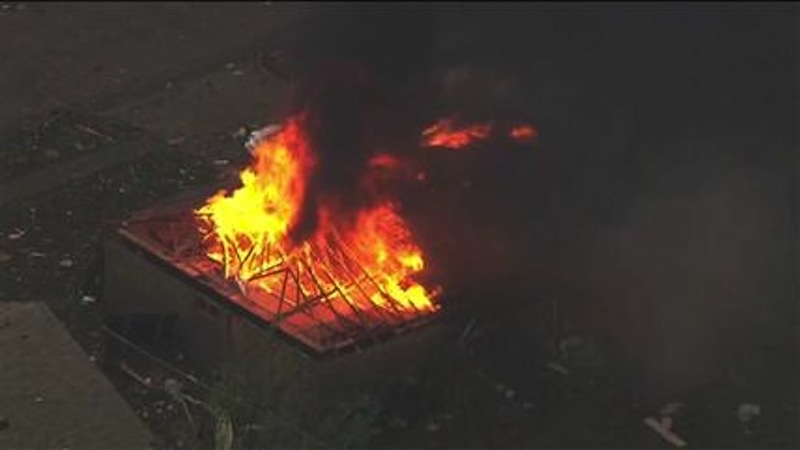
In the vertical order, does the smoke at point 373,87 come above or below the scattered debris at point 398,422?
above

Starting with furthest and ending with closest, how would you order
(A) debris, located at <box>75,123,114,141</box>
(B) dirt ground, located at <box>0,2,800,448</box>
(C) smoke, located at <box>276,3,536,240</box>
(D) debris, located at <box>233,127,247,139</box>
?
(D) debris, located at <box>233,127,247,139</box>
(A) debris, located at <box>75,123,114,141</box>
(B) dirt ground, located at <box>0,2,800,448</box>
(C) smoke, located at <box>276,3,536,240</box>

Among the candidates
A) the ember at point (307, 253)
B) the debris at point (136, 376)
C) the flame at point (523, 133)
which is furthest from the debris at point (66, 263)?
the flame at point (523, 133)

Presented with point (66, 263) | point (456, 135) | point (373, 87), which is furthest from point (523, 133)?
A: point (66, 263)

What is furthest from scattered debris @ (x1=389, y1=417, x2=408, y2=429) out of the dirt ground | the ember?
the ember

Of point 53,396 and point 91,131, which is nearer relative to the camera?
point 53,396

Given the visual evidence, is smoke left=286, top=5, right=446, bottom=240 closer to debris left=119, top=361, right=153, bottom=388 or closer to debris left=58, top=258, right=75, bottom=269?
debris left=119, top=361, right=153, bottom=388

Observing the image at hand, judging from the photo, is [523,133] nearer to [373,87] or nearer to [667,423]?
[373,87]

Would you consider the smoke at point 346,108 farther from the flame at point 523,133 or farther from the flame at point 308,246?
the flame at point 523,133
